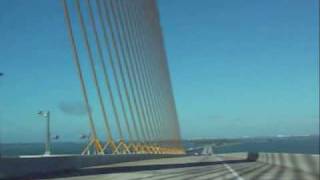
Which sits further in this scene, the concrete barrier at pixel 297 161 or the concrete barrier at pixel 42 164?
the concrete barrier at pixel 297 161

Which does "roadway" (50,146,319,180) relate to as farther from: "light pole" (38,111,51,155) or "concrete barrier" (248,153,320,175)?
"light pole" (38,111,51,155)

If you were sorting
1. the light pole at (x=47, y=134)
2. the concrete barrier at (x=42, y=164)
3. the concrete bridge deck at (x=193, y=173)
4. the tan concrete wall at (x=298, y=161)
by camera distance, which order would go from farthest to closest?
the light pole at (x=47, y=134) → the tan concrete wall at (x=298, y=161) → the concrete bridge deck at (x=193, y=173) → the concrete barrier at (x=42, y=164)

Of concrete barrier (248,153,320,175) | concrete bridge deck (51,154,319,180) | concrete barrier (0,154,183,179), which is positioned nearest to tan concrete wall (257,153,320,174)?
concrete barrier (248,153,320,175)

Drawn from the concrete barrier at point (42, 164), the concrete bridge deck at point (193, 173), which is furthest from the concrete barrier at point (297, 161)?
the concrete barrier at point (42, 164)

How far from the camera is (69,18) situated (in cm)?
2391

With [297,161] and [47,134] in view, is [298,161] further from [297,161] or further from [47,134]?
[47,134]

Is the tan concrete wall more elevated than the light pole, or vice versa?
the light pole

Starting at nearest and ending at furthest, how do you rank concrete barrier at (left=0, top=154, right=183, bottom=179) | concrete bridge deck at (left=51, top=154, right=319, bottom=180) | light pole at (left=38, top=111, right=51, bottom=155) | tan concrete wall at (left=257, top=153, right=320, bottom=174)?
1. concrete barrier at (left=0, top=154, right=183, bottom=179)
2. concrete bridge deck at (left=51, top=154, right=319, bottom=180)
3. tan concrete wall at (left=257, top=153, right=320, bottom=174)
4. light pole at (left=38, top=111, right=51, bottom=155)

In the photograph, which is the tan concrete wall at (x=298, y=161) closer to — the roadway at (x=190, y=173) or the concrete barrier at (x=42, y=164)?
the roadway at (x=190, y=173)

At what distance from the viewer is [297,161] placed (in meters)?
21.5

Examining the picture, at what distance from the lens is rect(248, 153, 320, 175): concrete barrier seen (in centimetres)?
1820

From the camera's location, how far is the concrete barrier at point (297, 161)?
18205 millimetres

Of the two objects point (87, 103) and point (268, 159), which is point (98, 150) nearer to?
point (87, 103)

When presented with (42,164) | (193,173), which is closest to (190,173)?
(193,173)
